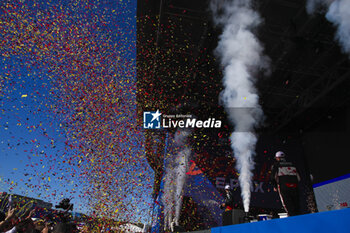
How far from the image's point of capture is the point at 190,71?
9773 mm

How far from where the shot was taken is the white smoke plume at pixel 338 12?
6.45 metres

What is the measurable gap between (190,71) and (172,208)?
6.09 metres

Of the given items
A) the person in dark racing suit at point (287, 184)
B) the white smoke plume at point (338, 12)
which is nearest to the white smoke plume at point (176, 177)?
the person in dark racing suit at point (287, 184)

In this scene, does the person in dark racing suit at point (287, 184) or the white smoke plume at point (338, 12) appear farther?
the white smoke plume at point (338, 12)

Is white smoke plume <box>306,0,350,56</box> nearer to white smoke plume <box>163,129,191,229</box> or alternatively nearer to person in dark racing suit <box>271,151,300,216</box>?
person in dark racing suit <box>271,151,300,216</box>

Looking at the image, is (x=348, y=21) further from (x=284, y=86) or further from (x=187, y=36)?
(x=187, y=36)

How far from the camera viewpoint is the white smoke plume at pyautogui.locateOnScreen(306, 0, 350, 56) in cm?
645

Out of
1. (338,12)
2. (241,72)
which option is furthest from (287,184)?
(241,72)

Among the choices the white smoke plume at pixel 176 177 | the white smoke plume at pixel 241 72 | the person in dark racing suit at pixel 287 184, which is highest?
the white smoke plume at pixel 241 72

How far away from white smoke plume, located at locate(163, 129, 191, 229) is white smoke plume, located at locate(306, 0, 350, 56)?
24.7 ft

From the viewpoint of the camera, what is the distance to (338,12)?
676 cm

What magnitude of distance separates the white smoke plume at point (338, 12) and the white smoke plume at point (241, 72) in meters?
1.60

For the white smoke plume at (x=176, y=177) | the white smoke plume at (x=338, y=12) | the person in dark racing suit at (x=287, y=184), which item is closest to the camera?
the person in dark racing suit at (x=287, y=184)

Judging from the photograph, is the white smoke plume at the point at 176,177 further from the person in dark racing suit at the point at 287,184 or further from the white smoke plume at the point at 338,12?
the white smoke plume at the point at 338,12
